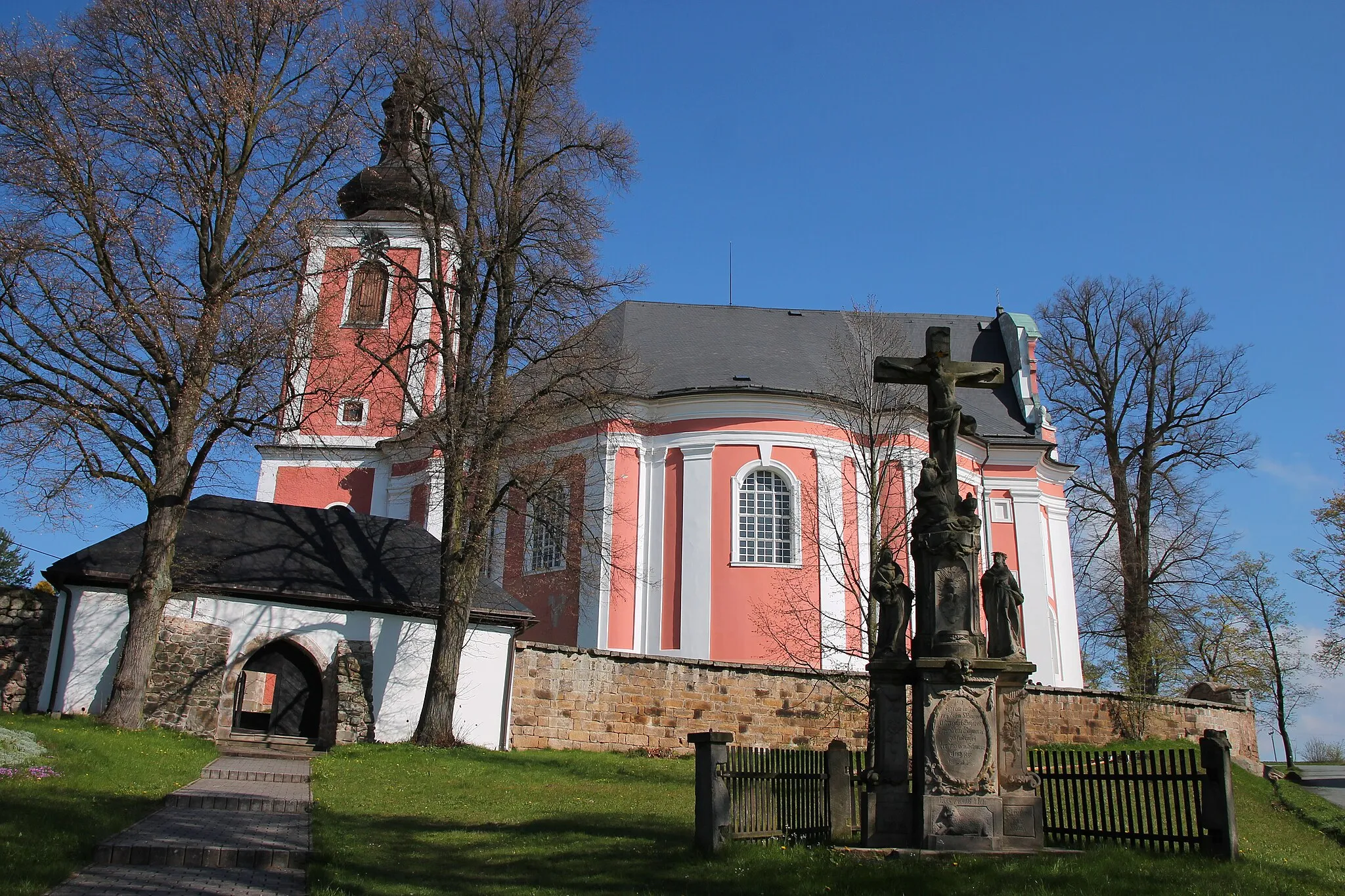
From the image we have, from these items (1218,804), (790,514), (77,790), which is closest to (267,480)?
(790,514)

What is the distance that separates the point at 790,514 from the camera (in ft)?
80.4

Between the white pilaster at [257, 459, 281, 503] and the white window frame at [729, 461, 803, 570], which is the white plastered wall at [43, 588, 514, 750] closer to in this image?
the white window frame at [729, 461, 803, 570]

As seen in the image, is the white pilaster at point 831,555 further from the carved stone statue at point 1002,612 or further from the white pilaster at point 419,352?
the carved stone statue at point 1002,612

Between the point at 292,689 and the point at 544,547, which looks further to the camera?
the point at 544,547

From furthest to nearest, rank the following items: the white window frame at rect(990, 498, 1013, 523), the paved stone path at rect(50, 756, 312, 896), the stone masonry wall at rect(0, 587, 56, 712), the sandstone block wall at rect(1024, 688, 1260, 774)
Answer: the white window frame at rect(990, 498, 1013, 523) → the sandstone block wall at rect(1024, 688, 1260, 774) → the stone masonry wall at rect(0, 587, 56, 712) → the paved stone path at rect(50, 756, 312, 896)

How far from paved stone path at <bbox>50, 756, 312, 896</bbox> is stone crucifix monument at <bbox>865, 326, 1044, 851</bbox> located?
16.3 ft

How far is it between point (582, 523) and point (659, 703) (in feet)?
11.8

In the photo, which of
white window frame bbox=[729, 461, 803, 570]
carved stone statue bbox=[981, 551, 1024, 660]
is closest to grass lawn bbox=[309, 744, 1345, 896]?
carved stone statue bbox=[981, 551, 1024, 660]

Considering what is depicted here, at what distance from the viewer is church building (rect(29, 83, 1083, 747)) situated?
59.6 feet

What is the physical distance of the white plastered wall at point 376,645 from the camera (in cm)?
1694

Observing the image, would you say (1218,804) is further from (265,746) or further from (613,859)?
(265,746)

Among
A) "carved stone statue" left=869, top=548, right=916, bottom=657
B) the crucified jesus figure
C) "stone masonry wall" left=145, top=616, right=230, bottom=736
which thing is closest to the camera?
"carved stone statue" left=869, top=548, right=916, bottom=657

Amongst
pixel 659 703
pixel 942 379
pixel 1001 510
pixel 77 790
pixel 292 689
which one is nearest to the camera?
pixel 77 790

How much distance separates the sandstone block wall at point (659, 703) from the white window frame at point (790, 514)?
3819mm
